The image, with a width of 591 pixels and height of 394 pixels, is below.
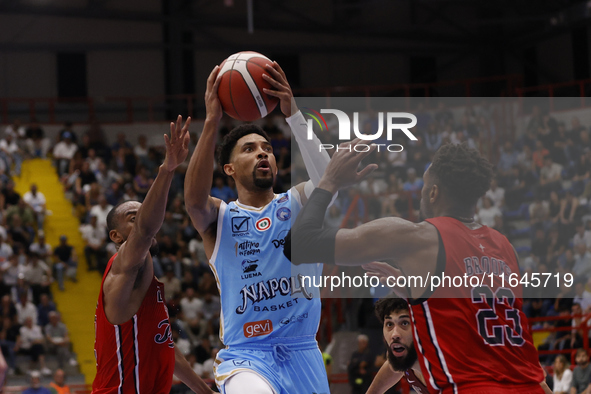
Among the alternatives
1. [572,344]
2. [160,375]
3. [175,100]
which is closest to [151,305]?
[160,375]

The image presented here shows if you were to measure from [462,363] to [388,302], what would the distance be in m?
1.42

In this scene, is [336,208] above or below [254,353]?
above

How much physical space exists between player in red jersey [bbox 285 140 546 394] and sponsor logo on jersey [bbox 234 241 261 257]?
1.27 metres

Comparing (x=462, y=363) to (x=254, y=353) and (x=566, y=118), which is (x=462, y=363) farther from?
(x=566, y=118)

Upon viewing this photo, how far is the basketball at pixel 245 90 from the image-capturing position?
5020mm

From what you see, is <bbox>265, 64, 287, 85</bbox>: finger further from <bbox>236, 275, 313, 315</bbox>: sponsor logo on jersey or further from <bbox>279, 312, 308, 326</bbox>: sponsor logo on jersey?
<bbox>279, 312, 308, 326</bbox>: sponsor logo on jersey

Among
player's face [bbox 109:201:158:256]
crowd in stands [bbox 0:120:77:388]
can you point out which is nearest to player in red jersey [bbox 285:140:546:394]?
player's face [bbox 109:201:158:256]

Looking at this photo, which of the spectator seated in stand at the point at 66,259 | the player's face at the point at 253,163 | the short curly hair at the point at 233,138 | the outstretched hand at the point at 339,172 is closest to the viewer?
the outstretched hand at the point at 339,172

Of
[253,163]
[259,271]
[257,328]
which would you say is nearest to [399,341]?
[257,328]

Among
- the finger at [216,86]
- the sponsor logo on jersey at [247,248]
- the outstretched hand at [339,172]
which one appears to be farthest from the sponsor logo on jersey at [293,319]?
the finger at [216,86]

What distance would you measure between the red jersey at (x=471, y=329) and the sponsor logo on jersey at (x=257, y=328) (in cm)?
145

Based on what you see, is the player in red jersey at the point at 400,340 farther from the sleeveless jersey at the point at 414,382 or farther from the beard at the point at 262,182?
the beard at the point at 262,182

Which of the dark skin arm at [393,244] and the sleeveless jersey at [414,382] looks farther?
the sleeveless jersey at [414,382]

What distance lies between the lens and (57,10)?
73.9 feet
